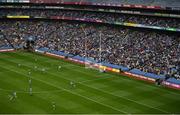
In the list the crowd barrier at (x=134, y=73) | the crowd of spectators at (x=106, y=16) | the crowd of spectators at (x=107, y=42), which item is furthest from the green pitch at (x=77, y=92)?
the crowd of spectators at (x=106, y=16)

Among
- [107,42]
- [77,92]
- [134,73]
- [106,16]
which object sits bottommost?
[77,92]

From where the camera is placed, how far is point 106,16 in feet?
270

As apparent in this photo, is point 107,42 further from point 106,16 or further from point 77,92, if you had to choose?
point 77,92

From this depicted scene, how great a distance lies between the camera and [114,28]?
81375mm

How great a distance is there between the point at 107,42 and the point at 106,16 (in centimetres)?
898

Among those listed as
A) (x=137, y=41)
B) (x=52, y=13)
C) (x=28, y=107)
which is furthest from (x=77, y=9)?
(x=28, y=107)

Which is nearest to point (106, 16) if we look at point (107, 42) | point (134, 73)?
point (107, 42)

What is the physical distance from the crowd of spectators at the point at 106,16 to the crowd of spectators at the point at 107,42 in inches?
97.9

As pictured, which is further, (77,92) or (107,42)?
(107,42)

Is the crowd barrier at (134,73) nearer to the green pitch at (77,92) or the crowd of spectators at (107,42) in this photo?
the crowd of spectators at (107,42)

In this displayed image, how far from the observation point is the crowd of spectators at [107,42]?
208 feet

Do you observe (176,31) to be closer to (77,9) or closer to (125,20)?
(125,20)

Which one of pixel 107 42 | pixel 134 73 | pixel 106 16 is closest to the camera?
pixel 134 73

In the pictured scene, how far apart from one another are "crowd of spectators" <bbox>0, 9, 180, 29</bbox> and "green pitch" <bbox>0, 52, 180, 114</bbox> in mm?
17953
